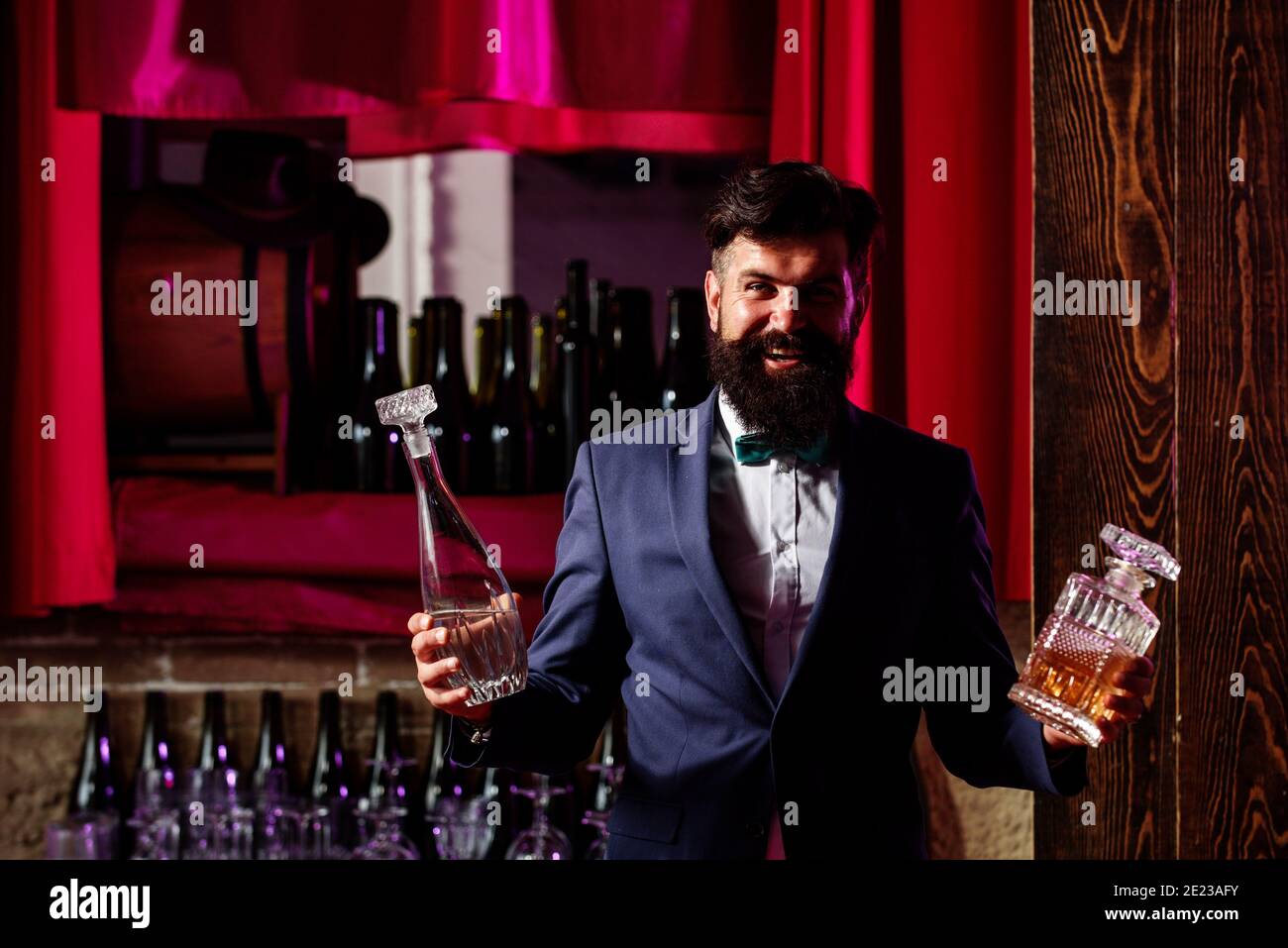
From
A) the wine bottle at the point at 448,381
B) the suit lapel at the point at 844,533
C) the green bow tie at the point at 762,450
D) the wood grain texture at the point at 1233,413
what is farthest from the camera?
the wine bottle at the point at 448,381

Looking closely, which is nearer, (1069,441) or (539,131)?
(1069,441)

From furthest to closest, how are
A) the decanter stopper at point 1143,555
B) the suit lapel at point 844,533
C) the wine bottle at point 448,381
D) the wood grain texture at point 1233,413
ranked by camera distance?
the wine bottle at point 448,381 → the wood grain texture at point 1233,413 → the suit lapel at point 844,533 → the decanter stopper at point 1143,555

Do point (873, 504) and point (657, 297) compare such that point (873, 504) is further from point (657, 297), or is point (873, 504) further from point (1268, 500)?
point (657, 297)

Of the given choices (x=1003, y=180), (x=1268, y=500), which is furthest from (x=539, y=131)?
(x=1268, y=500)

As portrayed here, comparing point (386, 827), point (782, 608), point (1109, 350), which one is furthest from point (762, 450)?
point (386, 827)

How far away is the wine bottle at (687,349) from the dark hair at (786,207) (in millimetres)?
953

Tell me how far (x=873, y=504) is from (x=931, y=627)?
0.20 metres

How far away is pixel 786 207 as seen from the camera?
1624 mm

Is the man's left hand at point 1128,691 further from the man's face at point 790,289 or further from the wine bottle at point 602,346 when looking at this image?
the wine bottle at point 602,346

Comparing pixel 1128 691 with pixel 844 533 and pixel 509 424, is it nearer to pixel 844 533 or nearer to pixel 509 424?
pixel 844 533

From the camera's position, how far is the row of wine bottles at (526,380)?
8.53 feet

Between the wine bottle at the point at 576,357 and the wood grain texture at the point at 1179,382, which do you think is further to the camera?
the wine bottle at the point at 576,357

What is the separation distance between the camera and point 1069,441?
2086 mm

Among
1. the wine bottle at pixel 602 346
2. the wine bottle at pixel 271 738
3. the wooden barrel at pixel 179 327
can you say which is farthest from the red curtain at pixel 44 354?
the wine bottle at pixel 602 346
